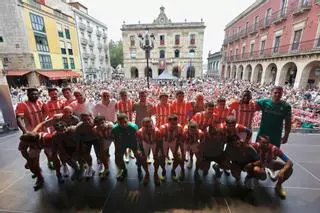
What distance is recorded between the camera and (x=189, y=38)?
25922 millimetres

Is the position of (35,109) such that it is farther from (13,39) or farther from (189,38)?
(189,38)

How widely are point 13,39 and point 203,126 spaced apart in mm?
19865

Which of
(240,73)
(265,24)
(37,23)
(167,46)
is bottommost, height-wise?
(240,73)

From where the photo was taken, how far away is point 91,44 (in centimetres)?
2539

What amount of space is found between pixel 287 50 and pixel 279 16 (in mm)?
3560

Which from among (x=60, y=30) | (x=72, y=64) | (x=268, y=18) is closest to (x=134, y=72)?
(x=72, y=64)

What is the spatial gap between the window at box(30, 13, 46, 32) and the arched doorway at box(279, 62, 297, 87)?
2392cm

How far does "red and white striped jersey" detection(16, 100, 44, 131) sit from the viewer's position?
2703 millimetres

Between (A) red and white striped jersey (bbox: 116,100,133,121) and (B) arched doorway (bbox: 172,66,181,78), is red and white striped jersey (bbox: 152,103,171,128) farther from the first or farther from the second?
(B) arched doorway (bbox: 172,66,181,78)

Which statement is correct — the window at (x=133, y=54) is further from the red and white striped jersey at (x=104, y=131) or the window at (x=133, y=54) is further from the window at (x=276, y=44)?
the red and white striped jersey at (x=104, y=131)

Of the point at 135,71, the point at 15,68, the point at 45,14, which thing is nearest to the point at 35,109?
the point at 15,68

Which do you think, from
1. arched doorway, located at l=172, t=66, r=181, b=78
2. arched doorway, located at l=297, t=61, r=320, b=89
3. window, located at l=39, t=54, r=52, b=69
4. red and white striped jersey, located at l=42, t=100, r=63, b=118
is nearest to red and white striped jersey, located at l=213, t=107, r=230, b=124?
red and white striped jersey, located at l=42, t=100, r=63, b=118

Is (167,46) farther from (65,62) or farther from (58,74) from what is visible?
(58,74)

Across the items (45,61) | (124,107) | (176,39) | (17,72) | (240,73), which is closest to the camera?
(124,107)
